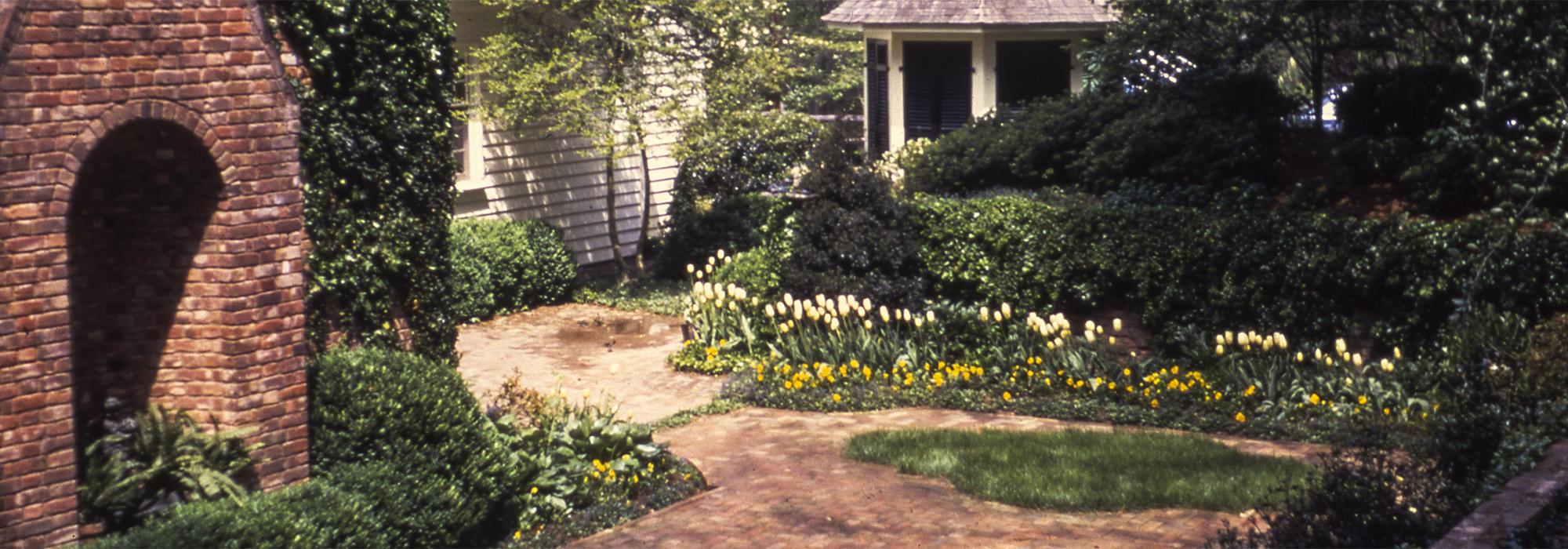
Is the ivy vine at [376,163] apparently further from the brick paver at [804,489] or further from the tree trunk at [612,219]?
the tree trunk at [612,219]

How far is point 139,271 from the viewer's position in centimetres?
762

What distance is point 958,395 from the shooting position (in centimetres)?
1223

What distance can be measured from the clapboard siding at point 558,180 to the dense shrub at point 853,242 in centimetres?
413

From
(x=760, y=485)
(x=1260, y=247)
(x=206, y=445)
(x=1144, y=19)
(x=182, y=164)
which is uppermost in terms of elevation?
(x=1144, y=19)

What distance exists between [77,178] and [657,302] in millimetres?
10834

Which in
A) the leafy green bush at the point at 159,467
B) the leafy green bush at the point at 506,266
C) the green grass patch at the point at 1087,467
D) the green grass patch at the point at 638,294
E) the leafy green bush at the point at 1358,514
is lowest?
the green grass patch at the point at 1087,467

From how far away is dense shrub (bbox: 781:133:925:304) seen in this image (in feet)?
44.8

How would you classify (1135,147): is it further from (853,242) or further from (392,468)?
(392,468)

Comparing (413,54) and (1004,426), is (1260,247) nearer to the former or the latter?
(1004,426)

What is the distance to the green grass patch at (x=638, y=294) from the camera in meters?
17.2

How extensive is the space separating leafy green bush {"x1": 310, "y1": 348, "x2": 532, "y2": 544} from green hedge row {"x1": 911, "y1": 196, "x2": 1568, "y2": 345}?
6305mm

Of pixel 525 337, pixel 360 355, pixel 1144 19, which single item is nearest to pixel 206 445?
pixel 360 355

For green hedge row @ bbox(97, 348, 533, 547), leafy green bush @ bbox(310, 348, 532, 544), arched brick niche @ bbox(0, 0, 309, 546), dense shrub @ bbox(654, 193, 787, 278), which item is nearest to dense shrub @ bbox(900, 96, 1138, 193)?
dense shrub @ bbox(654, 193, 787, 278)

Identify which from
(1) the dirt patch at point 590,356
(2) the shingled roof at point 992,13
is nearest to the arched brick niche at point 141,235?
(1) the dirt patch at point 590,356
